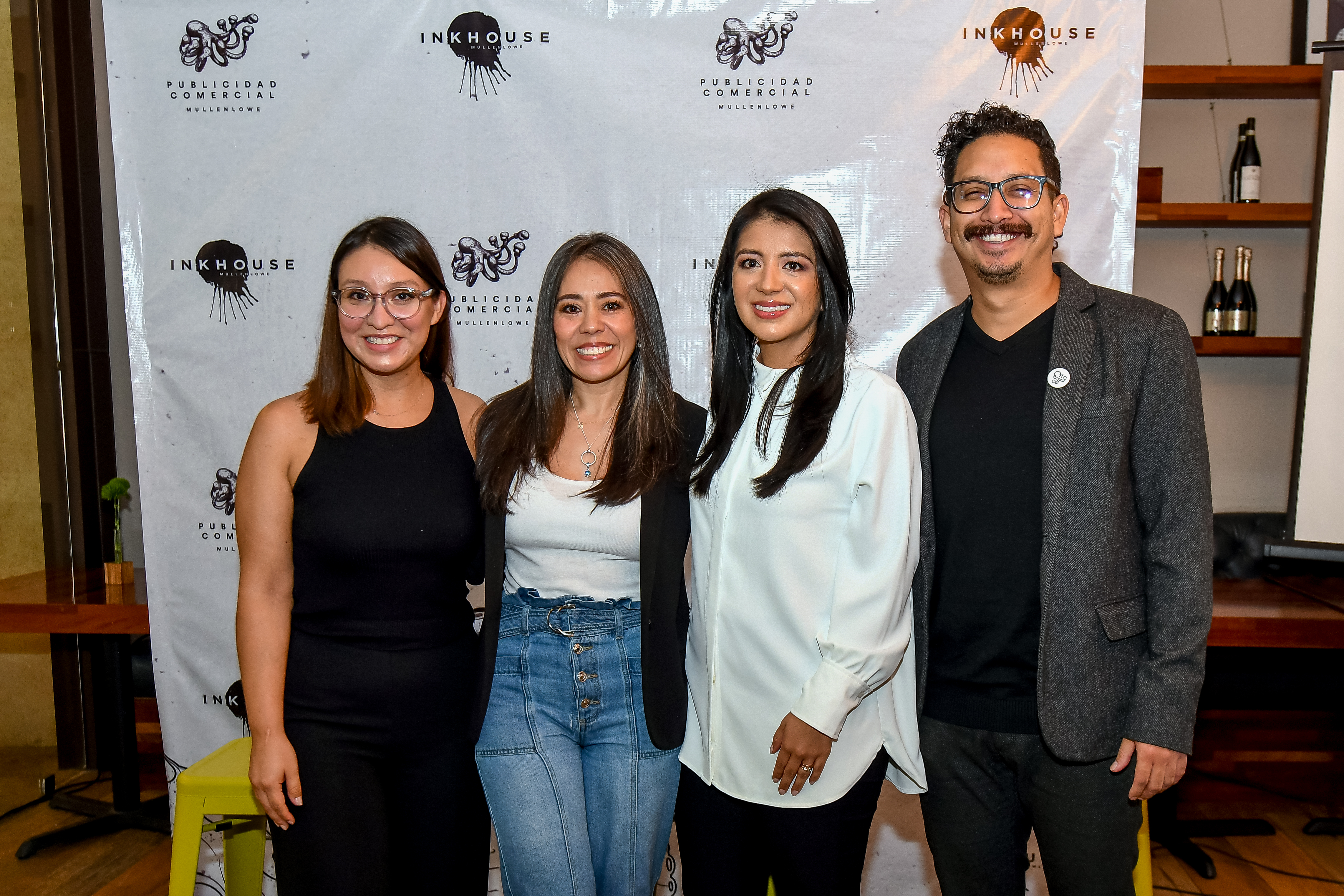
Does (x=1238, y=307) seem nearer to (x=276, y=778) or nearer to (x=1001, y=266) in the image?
(x=1001, y=266)

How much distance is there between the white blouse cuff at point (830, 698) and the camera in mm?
1426

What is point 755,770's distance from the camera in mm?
1507

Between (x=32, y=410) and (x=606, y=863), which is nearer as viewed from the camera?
(x=606, y=863)

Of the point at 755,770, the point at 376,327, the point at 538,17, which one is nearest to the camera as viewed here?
the point at 755,770

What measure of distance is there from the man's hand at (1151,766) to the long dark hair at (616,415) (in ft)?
2.95

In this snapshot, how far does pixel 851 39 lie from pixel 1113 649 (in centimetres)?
176

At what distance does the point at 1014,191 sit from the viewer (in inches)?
64.1

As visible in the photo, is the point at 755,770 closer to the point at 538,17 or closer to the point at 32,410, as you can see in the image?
the point at 538,17

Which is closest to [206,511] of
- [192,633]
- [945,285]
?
[192,633]

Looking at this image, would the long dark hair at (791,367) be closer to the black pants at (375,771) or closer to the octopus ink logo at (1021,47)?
the black pants at (375,771)

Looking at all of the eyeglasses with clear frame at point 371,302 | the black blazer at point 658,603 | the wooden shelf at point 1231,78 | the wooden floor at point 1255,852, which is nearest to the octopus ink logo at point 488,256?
the eyeglasses with clear frame at point 371,302

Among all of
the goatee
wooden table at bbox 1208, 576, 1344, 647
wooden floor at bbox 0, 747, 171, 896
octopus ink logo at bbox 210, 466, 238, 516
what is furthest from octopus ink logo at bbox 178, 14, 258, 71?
wooden table at bbox 1208, 576, 1344, 647

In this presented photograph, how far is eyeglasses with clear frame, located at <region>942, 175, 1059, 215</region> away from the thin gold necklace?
109 centimetres

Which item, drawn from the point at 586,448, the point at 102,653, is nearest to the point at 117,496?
the point at 102,653
